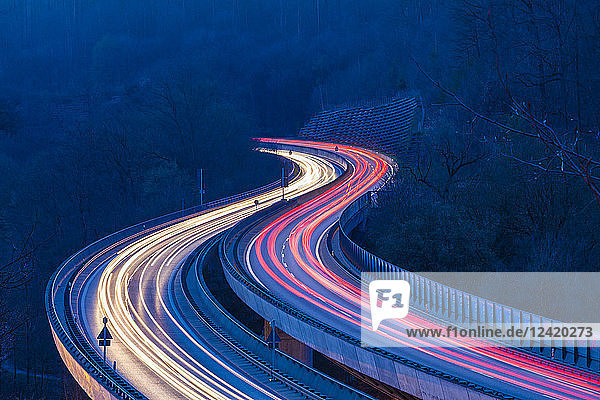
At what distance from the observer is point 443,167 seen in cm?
5816

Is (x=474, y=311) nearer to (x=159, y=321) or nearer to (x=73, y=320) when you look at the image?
(x=159, y=321)

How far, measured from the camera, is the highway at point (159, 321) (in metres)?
28.9

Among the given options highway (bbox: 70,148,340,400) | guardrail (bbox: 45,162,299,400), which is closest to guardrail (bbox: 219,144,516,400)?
highway (bbox: 70,148,340,400)

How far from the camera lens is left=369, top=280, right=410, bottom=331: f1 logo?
32.9 m

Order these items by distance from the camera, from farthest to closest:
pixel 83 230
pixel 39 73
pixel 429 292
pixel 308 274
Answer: pixel 39 73 → pixel 83 230 → pixel 308 274 → pixel 429 292

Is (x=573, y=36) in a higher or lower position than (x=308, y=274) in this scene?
higher

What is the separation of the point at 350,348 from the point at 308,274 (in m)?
14.1

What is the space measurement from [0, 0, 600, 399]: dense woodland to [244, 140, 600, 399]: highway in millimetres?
5434

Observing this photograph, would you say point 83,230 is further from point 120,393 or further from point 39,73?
point 39,73

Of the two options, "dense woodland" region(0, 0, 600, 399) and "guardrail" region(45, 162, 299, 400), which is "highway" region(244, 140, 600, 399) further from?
"guardrail" region(45, 162, 299, 400)

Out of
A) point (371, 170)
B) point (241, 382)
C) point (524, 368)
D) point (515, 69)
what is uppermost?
point (515, 69)

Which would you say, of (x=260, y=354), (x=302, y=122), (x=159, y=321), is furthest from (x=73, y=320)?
(x=302, y=122)

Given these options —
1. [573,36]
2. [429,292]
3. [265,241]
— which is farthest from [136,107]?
[429,292]

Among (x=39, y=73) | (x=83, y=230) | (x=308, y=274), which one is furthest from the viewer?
(x=39, y=73)
